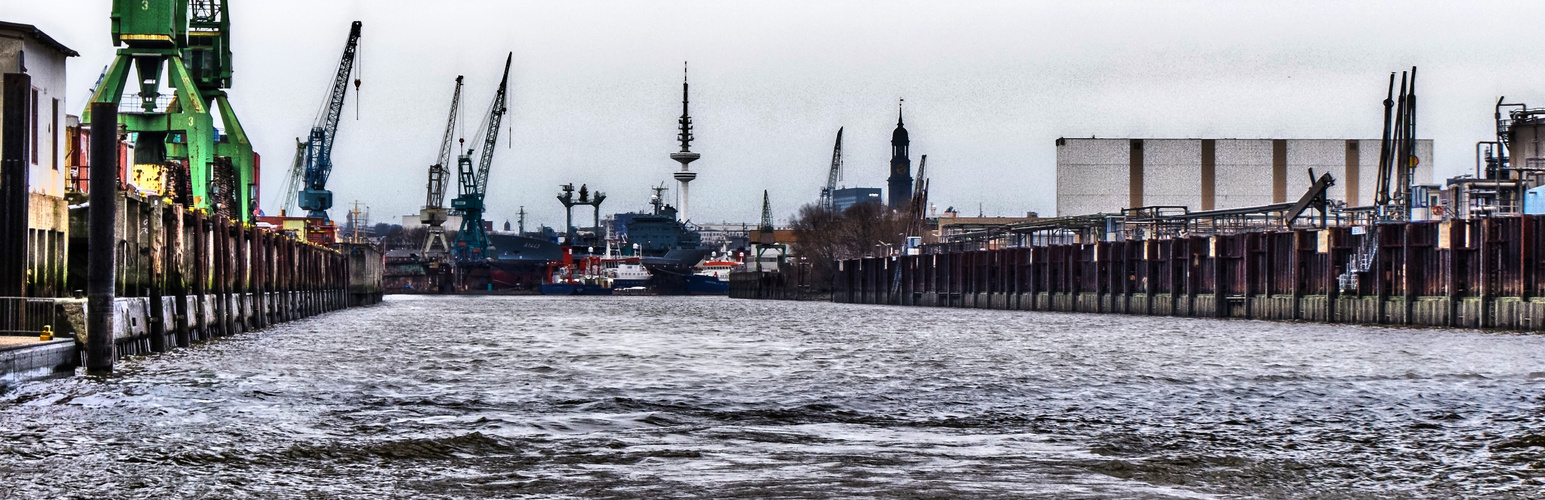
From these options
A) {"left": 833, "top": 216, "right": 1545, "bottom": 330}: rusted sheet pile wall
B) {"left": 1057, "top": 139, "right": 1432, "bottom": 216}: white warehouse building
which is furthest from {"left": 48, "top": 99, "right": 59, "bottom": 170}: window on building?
{"left": 1057, "top": 139, "right": 1432, "bottom": 216}: white warehouse building

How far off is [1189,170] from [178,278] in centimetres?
8685

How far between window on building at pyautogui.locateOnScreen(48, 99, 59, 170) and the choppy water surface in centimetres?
651

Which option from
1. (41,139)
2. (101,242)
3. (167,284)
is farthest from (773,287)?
(101,242)

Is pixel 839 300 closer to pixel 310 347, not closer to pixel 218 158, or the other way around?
pixel 218 158

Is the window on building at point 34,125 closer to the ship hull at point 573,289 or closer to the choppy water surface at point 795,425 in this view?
the choppy water surface at point 795,425

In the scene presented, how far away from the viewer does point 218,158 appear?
65.1 metres

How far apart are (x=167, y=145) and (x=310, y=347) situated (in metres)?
28.7

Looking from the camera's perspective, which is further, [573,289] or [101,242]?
[573,289]

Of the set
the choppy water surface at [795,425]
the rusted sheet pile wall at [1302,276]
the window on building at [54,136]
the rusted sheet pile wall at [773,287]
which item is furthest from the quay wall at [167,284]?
the rusted sheet pile wall at [773,287]

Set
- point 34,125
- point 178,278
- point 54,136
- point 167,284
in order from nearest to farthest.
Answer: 1. point 167,284
2. point 178,278
3. point 34,125
4. point 54,136

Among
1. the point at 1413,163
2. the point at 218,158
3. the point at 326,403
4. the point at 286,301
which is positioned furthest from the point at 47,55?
the point at 1413,163

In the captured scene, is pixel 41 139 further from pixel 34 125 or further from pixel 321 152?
pixel 321 152

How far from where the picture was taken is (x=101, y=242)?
23672 mm

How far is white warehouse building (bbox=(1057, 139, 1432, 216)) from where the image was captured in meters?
110
